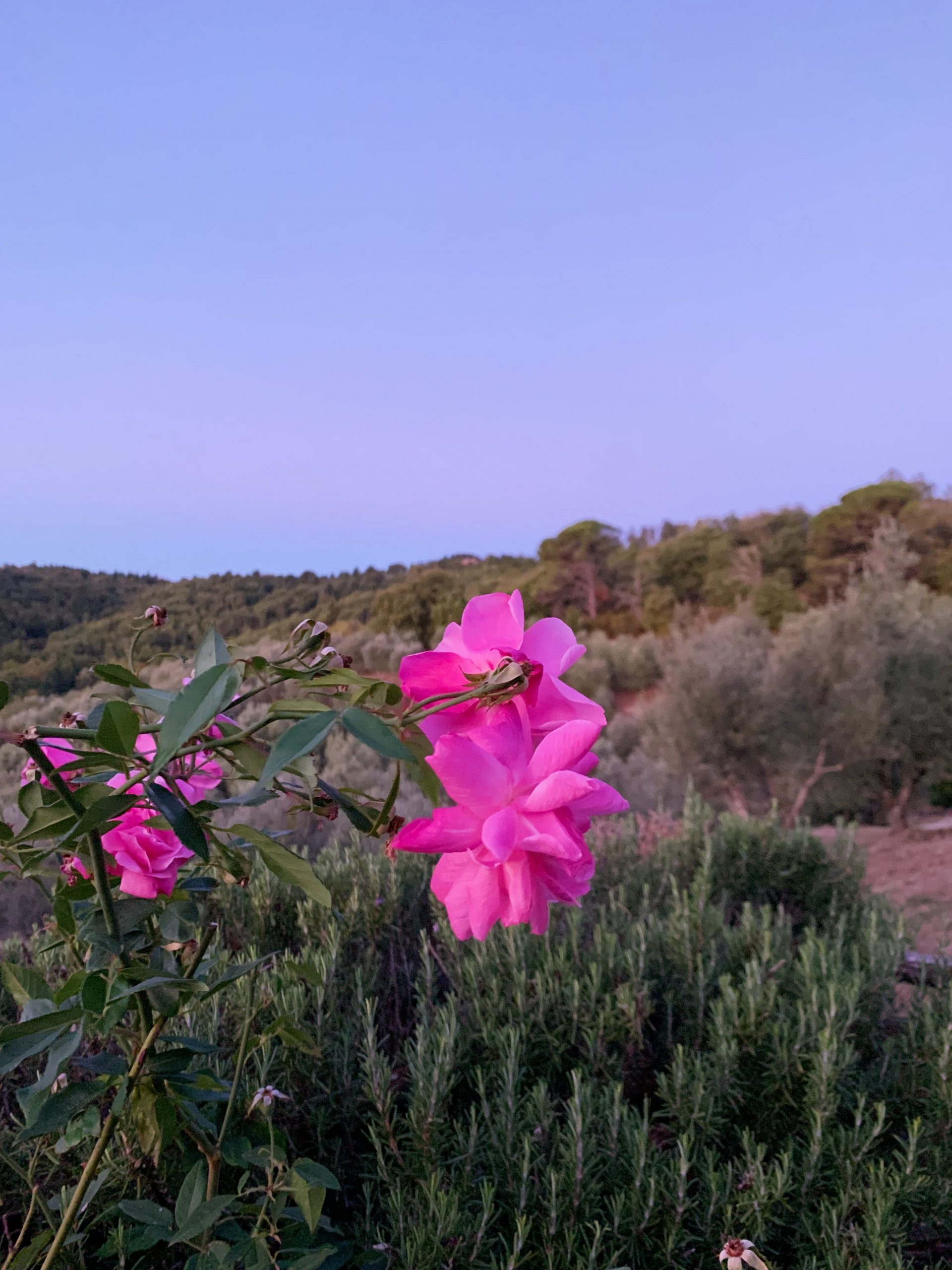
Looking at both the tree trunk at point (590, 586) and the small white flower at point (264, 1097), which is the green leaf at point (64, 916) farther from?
the tree trunk at point (590, 586)

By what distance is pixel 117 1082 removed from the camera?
973 millimetres

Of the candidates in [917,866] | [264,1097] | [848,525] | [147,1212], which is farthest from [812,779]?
[848,525]

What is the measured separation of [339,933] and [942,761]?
25.1ft

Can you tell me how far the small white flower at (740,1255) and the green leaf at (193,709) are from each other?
0.88 m

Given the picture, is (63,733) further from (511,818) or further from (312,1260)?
(312,1260)

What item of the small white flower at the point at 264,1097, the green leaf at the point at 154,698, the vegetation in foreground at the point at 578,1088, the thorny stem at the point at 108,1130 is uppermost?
the green leaf at the point at 154,698

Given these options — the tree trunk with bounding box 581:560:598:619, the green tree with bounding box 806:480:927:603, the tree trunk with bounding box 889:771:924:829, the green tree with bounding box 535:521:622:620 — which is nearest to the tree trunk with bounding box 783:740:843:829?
the tree trunk with bounding box 889:771:924:829

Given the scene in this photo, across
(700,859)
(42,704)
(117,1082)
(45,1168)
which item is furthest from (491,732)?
(42,704)

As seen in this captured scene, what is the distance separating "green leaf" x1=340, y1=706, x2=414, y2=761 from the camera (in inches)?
22.3

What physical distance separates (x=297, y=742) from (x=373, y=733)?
5 cm

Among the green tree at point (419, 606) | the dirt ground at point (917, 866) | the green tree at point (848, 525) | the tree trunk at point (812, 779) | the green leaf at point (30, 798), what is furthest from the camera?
the green tree at point (848, 525)

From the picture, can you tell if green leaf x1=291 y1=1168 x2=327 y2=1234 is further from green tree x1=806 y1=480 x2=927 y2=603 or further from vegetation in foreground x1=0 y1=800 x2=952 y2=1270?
green tree x1=806 y1=480 x2=927 y2=603

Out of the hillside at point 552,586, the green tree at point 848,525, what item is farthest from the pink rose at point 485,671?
the green tree at point 848,525

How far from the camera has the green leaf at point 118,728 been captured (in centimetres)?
67
